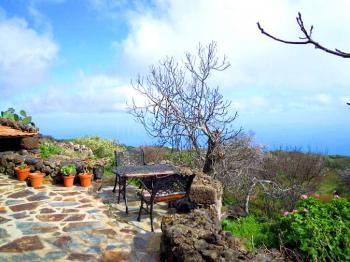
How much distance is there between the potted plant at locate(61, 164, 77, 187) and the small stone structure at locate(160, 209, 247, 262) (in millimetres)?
4123

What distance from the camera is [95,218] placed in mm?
6027

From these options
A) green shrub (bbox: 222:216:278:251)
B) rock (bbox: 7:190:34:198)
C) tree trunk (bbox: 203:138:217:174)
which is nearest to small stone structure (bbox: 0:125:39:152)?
rock (bbox: 7:190:34:198)

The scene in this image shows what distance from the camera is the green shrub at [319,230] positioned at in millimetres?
4113

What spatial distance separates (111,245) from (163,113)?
523 cm

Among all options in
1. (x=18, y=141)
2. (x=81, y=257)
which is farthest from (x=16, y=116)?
(x=81, y=257)

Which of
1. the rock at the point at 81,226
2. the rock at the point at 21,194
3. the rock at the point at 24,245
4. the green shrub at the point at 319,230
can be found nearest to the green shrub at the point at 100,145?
the rock at the point at 21,194

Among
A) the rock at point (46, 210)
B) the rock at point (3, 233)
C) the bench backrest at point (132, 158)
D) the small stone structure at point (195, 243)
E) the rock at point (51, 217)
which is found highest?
the bench backrest at point (132, 158)

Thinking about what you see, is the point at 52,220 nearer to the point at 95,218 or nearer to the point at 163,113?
the point at 95,218

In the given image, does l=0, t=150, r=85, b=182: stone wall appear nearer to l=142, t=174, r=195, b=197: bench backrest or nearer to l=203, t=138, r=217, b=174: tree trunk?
l=142, t=174, r=195, b=197: bench backrest

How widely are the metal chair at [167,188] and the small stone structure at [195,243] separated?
0.97 meters

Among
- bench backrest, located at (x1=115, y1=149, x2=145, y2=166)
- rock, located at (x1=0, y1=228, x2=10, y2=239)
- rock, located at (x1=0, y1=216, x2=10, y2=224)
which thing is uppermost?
bench backrest, located at (x1=115, y1=149, x2=145, y2=166)

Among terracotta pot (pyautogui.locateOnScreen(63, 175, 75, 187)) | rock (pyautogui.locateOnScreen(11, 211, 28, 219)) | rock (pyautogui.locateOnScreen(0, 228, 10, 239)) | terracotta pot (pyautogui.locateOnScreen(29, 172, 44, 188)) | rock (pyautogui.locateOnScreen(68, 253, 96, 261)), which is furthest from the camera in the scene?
terracotta pot (pyautogui.locateOnScreen(63, 175, 75, 187))

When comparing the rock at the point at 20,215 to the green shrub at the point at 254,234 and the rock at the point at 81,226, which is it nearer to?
the rock at the point at 81,226

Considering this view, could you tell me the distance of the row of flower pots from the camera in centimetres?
805
